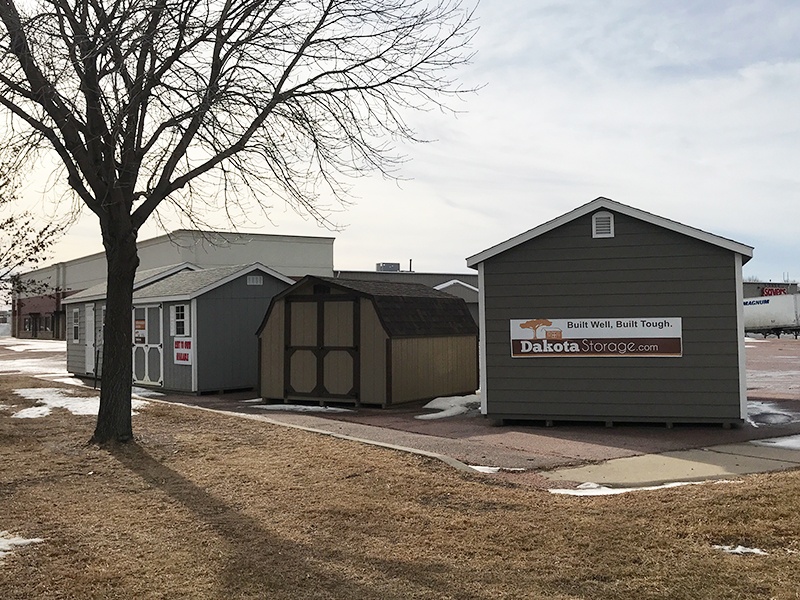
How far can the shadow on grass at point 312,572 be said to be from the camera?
16.3 feet

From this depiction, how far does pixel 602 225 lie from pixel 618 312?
4.66 feet

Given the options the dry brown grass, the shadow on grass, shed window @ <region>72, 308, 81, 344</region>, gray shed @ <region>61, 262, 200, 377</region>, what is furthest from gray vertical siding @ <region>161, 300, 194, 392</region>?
the shadow on grass

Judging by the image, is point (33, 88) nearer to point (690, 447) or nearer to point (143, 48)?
point (143, 48)

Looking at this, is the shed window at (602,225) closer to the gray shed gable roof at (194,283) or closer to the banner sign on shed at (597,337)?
the banner sign on shed at (597,337)

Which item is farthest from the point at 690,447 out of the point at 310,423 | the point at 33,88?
the point at 33,88

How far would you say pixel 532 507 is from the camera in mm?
7082

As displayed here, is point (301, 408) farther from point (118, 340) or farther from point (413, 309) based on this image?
point (118, 340)

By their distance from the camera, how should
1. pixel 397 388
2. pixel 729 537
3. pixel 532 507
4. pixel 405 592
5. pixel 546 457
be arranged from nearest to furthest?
1. pixel 405 592
2. pixel 729 537
3. pixel 532 507
4. pixel 546 457
5. pixel 397 388

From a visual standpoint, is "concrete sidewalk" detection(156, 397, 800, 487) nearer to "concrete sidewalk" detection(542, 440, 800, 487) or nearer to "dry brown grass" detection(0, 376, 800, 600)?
"concrete sidewalk" detection(542, 440, 800, 487)

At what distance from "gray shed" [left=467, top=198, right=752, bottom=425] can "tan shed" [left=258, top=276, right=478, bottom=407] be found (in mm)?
3228

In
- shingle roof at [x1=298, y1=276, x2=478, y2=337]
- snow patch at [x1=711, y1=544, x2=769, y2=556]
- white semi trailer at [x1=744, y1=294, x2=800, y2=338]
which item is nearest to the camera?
snow patch at [x1=711, y1=544, x2=769, y2=556]

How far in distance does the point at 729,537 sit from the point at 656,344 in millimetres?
7111

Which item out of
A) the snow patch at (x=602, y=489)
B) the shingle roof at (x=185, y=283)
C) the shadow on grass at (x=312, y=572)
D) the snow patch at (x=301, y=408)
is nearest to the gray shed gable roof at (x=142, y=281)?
the shingle roof at (x=185, y=283)

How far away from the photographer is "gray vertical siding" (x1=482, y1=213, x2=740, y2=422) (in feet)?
41.1
